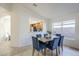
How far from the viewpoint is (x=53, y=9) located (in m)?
1.95

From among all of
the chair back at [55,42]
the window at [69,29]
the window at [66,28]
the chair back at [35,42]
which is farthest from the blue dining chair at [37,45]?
the window at [69,29]

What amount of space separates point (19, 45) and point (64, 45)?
2.73 feet

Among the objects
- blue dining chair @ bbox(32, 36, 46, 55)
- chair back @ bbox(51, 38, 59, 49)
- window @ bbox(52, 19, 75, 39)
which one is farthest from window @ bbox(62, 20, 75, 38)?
blue dining chair @ bbox(32, 36, 46, 55)

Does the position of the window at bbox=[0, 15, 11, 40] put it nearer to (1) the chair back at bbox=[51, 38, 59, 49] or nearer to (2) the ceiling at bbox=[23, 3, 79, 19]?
(2) the ceiling at bbox=[23, 3, 79, 19]

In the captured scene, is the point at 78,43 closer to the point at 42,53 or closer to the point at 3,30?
the point at 42,53

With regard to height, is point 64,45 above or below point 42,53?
above

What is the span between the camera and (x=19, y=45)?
1.97m

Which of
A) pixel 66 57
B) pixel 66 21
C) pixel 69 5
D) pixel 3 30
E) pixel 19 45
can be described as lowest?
pixel 66 57

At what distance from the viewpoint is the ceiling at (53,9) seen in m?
1.90

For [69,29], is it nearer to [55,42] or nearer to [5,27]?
[55,42]

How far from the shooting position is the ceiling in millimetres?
1902

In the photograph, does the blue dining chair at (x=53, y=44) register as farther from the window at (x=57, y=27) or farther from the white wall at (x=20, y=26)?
the white wall at (x=20, y=26)

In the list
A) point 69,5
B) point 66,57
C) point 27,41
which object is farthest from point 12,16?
point 66,57

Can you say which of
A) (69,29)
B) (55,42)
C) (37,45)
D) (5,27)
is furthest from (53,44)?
(5,27)
